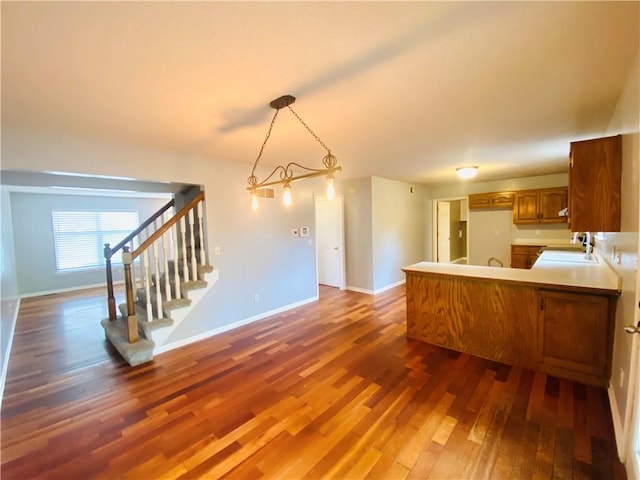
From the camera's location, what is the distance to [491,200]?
617 centimetres

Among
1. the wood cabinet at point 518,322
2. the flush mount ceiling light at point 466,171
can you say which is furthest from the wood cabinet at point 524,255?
the wood cabinet at point 518,322

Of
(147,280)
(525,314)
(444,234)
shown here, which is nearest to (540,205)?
(444,234)

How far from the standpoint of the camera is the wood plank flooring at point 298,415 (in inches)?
65.7

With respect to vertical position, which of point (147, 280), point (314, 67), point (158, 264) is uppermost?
point (314, 67)

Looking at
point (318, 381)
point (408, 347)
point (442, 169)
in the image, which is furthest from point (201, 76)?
point (442, 169)

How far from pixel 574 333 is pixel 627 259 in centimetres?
89

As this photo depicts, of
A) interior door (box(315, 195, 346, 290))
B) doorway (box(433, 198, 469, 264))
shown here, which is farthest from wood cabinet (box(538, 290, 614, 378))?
doorway (box(433, 198, 469, 264))

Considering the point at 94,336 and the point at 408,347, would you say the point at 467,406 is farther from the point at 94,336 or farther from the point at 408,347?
the point at 94,336

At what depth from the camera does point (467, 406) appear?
2.14 meters

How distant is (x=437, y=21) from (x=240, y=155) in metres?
2.75

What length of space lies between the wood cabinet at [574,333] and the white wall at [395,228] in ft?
10.2

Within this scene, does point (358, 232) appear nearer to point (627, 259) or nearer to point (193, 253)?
point (193, 253)

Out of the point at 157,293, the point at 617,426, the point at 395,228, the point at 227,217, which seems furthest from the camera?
the point at 395,228

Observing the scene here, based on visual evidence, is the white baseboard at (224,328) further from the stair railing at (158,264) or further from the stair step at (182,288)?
the stair step at (182,288)
